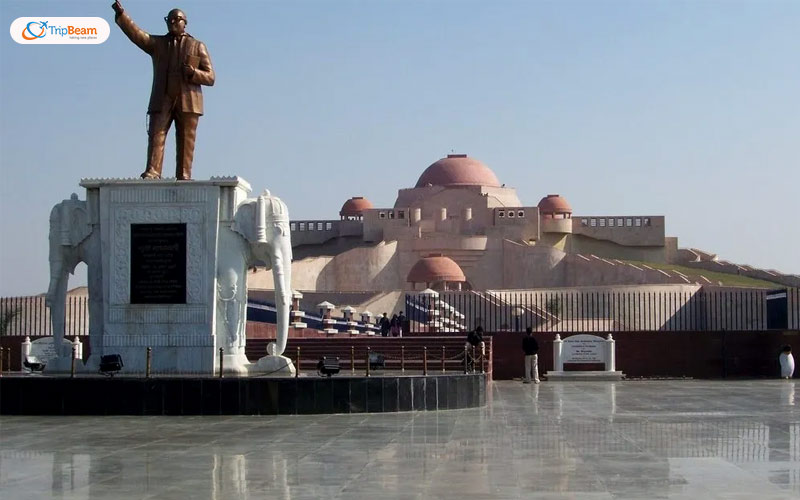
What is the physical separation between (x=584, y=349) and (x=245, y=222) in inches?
467

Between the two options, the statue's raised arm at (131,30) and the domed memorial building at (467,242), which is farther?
the domed memorial building at (467,242)

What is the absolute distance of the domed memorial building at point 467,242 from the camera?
5672cm

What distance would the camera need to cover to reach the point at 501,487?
8.87 metres

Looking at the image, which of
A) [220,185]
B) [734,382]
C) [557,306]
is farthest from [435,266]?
[220,185]

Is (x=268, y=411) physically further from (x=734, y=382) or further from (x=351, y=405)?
(x=734, y=382)

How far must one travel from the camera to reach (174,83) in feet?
52.8

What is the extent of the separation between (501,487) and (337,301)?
131 ft

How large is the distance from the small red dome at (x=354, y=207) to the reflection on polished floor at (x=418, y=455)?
54382mm

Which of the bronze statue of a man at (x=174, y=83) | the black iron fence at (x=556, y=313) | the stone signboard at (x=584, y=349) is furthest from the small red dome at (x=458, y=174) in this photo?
the bronze statue of a man at (x=174, y=83)

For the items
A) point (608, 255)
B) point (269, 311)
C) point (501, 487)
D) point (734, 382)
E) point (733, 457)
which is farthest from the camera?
point (608, 255)

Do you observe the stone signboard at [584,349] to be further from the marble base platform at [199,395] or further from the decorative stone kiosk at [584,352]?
the marble base platform at [199,395]

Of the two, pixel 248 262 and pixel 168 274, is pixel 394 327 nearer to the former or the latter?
pixel 248 262

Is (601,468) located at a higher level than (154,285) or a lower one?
lower

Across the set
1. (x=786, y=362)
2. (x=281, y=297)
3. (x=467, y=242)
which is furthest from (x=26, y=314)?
(x=467, y=242)
